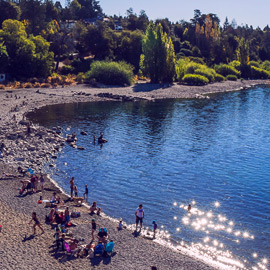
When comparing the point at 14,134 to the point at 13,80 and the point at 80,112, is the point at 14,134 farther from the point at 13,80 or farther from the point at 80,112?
the point at 13,80

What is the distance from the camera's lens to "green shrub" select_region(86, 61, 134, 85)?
307ft

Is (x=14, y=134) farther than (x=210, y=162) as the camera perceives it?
Yes

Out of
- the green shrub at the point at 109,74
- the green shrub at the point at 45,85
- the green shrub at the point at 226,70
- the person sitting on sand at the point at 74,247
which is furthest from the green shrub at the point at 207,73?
the person sitting on sand at the point at 74,247

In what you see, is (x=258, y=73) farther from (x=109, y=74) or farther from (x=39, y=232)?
(x=39, y=232)

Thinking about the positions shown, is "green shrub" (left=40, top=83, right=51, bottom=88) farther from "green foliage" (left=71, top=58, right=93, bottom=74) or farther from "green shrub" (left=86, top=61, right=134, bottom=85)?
"green foliage" (left=71, top=58, right=93, bottom=74)

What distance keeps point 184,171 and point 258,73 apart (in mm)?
109370

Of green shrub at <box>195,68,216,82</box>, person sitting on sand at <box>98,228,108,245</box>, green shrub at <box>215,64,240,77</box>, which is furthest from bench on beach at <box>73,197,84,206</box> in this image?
green shrub at <box>215,64,240,77</box>

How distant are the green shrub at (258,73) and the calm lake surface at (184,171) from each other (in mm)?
68635

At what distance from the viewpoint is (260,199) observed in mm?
31562

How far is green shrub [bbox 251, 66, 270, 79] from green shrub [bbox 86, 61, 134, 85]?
60519mm

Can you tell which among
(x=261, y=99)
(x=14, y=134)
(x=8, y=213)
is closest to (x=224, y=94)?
(x=261, y=99)

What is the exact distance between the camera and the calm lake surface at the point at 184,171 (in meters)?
25.8

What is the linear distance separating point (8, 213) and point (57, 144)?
20.4 meters

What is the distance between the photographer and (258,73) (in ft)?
447
